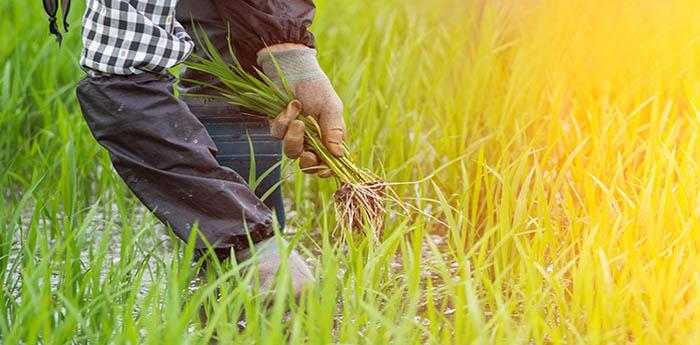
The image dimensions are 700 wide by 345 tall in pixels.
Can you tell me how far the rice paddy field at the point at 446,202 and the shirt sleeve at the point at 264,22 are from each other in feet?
1.02

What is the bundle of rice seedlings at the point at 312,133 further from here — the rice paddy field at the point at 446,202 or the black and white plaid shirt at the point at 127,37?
the black and white plaid shirt at the point at 127,37

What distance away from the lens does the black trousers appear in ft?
6.19

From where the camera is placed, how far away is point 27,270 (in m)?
1.80

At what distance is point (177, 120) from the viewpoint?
6.29 feet

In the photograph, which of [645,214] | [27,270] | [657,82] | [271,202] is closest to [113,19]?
[27,270]

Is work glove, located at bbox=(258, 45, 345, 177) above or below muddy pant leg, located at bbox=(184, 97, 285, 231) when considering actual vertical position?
above

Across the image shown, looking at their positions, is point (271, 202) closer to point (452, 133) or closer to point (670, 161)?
point (452, 133)

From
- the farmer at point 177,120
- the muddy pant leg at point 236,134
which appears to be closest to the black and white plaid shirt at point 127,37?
the farmer at point 177,120

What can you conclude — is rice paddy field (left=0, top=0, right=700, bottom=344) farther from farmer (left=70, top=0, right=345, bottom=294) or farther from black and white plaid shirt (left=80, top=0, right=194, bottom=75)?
black and white plaid shirt (left=80, top=0, right=194, bottom=75)

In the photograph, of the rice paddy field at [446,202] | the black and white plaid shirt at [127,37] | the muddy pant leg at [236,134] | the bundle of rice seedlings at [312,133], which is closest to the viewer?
the rice paddy field at [446,202]

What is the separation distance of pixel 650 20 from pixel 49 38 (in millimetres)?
1284

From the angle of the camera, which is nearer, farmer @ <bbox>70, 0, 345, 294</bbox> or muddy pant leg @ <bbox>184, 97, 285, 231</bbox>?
farmer @ <bbox>70, 0, 345, 294</bbox>

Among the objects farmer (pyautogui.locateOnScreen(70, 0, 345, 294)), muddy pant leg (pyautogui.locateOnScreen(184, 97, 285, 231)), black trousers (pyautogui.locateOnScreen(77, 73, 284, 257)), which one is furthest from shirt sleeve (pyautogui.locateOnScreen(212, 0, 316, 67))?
black trousers (pyautogui.locateOnScreen(77, 73, 284, 257))

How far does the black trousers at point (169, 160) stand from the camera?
1886 mm
